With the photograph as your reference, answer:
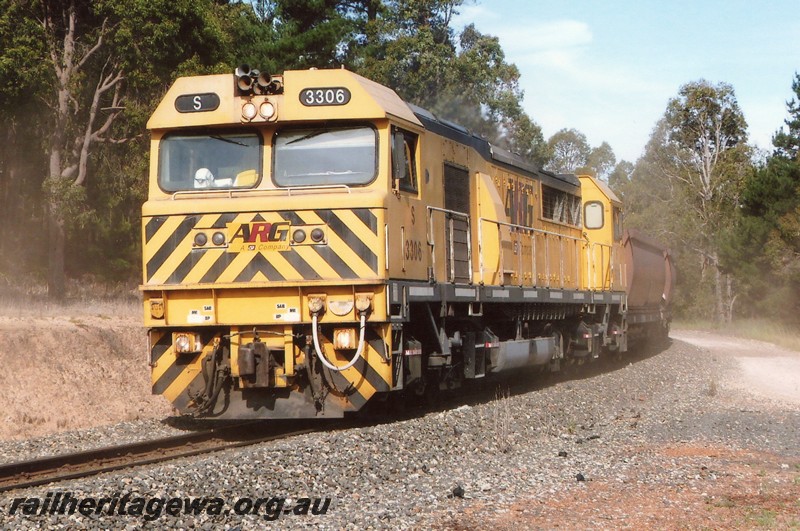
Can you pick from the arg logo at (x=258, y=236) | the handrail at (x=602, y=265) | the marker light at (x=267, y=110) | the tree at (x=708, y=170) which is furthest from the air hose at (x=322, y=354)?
the tree at (x=708, y=170)

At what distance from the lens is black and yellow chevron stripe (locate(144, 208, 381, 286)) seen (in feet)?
33.6

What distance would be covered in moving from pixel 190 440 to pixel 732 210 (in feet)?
161

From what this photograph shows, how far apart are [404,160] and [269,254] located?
187 cm

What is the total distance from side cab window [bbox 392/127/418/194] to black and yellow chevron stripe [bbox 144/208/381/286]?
0.72m

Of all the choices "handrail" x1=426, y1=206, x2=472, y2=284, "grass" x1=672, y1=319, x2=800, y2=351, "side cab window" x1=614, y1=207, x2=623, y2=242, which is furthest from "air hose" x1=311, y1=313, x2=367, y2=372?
"grass" x1=672, y1=319, x2=800, y2=351

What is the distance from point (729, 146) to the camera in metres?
56.0

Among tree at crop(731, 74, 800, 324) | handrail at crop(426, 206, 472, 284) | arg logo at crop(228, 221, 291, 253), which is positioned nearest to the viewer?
arg logo at crop(228, 221, 291, 253)

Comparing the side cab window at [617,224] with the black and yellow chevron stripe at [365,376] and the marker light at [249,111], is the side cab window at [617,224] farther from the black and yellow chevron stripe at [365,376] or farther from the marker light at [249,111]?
the marker light at [249,111]

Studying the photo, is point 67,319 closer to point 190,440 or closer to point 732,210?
point 190,440

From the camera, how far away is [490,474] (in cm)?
849

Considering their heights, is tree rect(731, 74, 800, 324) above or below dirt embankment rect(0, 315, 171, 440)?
above

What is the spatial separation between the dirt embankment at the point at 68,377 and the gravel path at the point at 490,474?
2205 millimetres

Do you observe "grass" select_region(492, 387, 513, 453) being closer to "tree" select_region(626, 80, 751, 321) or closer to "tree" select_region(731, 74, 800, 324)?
"tree" select_region(731, 74, 800, 324)

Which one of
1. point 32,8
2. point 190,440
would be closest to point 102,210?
point 32,8
